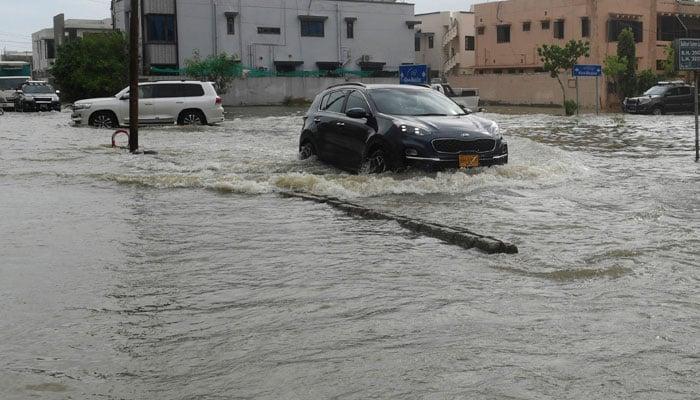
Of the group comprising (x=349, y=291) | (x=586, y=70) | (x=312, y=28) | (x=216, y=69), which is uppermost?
(x=312, y=28)

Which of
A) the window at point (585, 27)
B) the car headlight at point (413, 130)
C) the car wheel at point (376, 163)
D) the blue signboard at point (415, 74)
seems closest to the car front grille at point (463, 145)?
the car headlight at point (413, 130)

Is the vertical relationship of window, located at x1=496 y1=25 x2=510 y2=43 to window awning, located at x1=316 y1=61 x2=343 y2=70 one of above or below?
above

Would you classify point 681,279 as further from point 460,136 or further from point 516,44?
point 516,44

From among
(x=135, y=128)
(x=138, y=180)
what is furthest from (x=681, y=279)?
(x=135, y=128)

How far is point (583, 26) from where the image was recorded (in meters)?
59.4

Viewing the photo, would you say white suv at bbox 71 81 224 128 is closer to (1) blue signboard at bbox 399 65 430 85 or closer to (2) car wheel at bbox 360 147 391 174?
(1) blue signboard at bbox 399 65 430 85

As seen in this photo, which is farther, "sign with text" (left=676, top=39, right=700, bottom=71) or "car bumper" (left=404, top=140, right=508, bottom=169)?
"sign with text" (left=676, top=39, right=700, bottom=71)

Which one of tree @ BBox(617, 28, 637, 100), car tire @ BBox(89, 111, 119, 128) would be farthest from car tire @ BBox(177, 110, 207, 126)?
tree @ BBox(617, 28, 637, 100)

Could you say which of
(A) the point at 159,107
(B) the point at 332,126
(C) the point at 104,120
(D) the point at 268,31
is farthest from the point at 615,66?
(B) the point at 332,126

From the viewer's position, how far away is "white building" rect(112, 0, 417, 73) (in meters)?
58.5

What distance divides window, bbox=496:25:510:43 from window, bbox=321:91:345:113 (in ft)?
171

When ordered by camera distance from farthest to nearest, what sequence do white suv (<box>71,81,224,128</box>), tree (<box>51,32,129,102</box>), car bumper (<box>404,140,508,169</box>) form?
tree (<box>51,32,129,102</box>) < white suv (<box>71,81,224,128</box>) < car bumper (<box>404,140,508,169</box>)

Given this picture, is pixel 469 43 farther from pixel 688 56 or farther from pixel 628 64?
pixel 688 56

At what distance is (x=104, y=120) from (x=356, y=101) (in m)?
17.4
